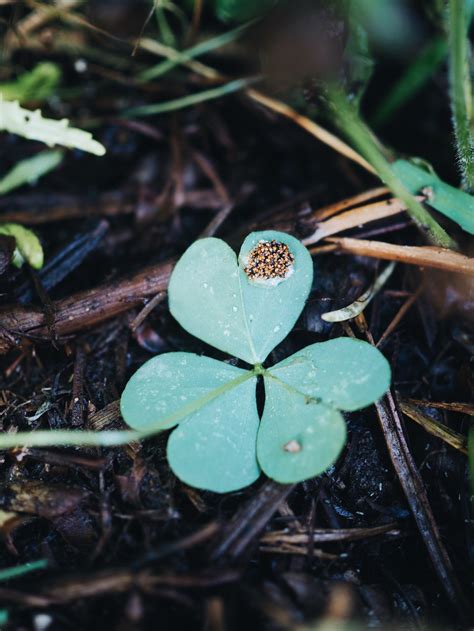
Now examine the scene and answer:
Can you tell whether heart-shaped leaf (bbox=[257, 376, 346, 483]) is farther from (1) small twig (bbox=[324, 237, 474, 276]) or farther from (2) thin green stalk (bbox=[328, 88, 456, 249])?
(2) thin green stalk (bbox=[328, 88, 456, 249])

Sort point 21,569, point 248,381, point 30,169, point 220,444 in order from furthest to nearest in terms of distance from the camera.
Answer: point 30,169 → point 248,381 → point 220,444 → point 21,569

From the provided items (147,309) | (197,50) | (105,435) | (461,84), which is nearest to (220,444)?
(105,435)

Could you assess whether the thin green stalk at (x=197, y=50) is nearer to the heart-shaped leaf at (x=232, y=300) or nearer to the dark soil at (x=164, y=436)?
the dark soil at (x=164, y=436)

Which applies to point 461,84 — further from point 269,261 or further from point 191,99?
point 191,99

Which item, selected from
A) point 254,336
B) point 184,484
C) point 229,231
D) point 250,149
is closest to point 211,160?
point 250,149

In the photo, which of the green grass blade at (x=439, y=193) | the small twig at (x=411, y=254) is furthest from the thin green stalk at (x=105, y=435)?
the green grass blade at (x=439, y=193)

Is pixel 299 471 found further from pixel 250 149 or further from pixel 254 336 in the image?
pixel 250 149
